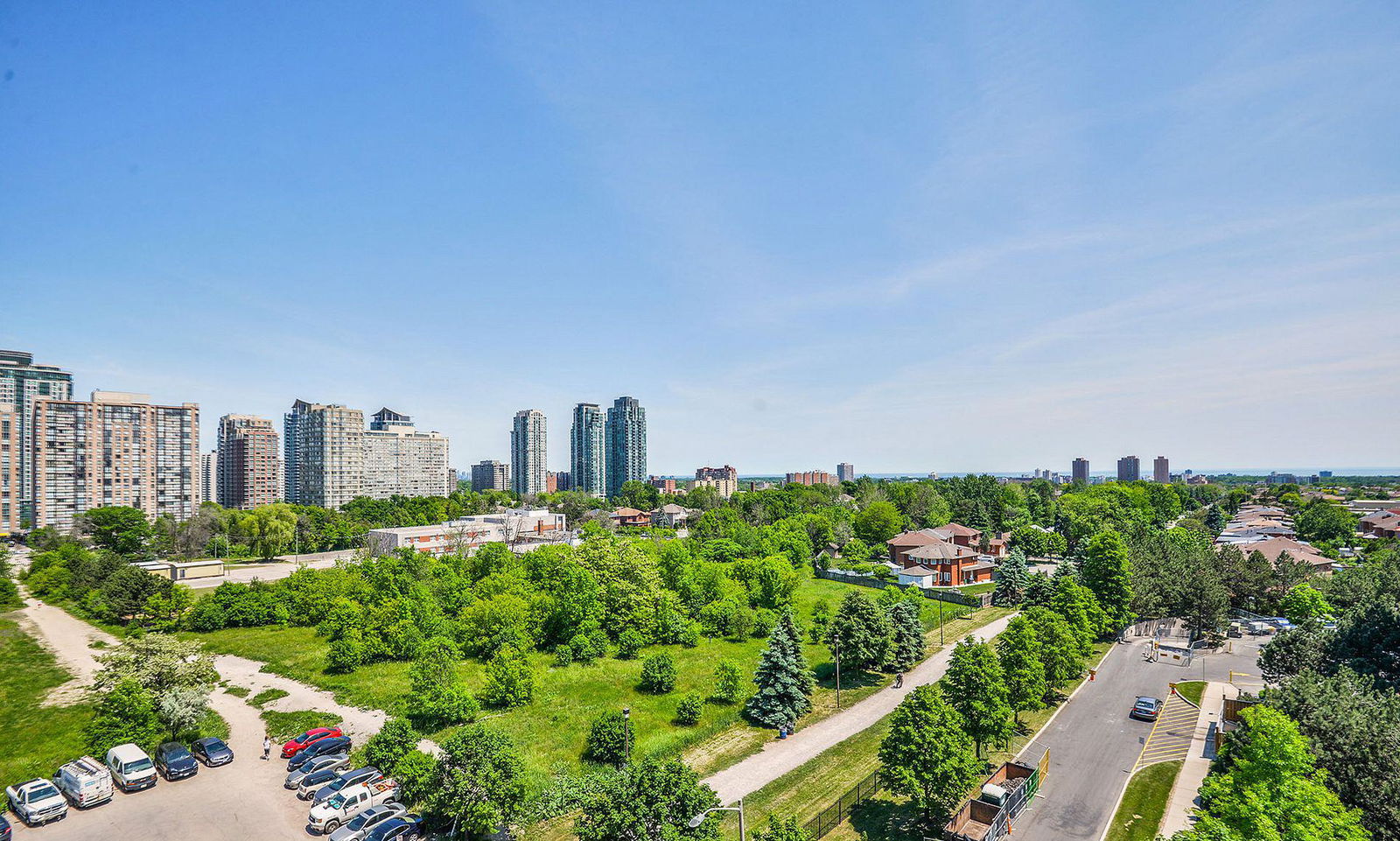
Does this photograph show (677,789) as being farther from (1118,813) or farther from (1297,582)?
(1297,582)

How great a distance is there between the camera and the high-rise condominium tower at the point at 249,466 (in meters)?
127

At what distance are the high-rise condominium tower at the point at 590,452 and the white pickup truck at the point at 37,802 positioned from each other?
154m

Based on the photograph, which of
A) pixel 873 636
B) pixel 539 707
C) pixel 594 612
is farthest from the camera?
pixel 594 612

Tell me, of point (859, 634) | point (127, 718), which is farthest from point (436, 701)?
point (859, 634)

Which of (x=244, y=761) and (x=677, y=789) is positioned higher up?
(x=677, y=789)

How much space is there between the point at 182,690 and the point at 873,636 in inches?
1340

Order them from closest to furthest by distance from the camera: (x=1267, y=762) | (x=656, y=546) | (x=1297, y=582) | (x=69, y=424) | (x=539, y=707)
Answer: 1. (x=1267, y=762)
2. (x=539, y=707)
3. (x=1297, y=582)
4. (x=656, y=546)
5. (x=69, y=424)

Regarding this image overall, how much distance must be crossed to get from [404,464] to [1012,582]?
125 meters

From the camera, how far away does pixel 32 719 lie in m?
31.2

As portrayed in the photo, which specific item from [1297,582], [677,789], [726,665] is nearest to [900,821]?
[677,789]

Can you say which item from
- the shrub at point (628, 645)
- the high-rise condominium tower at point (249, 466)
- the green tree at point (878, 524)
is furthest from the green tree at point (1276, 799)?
the high-rise condominium tower at point (249, 466)

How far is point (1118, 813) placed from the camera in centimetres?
2205

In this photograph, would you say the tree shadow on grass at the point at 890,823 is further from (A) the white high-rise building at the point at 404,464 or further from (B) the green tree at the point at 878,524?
(A) the white high-rise building at the point at 404,464

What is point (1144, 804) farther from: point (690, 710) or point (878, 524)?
point (878, 524)
